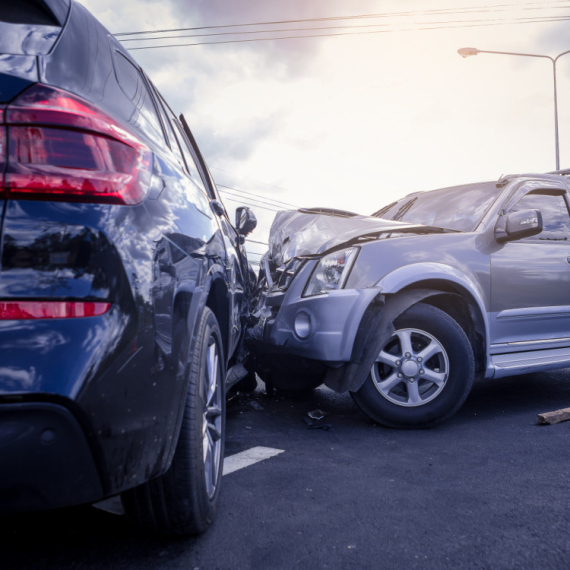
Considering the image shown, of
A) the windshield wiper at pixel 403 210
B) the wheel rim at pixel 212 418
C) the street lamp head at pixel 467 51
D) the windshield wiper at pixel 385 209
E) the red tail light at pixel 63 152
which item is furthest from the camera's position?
the street lamp head at pixel 467 51

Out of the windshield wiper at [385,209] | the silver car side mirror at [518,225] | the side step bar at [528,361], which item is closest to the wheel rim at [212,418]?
the side step bar at [528,361]

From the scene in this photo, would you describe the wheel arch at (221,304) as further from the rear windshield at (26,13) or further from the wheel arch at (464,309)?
the wheel arch at (464,309)

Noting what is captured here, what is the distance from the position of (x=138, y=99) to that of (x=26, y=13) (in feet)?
1.76

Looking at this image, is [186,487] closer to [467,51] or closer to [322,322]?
[322,322]

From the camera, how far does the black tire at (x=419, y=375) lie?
3.58 metres

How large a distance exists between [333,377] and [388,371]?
37 centimetres

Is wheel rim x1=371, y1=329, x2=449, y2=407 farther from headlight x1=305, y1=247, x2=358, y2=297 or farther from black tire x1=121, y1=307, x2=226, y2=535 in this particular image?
black tire x1=121, y1=307, x2=226, y2=535

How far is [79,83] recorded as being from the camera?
1535 millimetres

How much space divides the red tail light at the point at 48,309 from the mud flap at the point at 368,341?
2322mm

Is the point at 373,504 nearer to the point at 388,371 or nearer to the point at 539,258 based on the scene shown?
the point at 388,371

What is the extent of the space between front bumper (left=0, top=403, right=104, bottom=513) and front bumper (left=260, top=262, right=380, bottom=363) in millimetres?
2244

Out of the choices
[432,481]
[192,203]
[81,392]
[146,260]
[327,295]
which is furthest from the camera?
[327,295]

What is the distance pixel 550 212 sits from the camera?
464 centimetres

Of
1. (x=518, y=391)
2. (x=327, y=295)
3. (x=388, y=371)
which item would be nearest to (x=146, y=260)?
(x=327, y=295)
